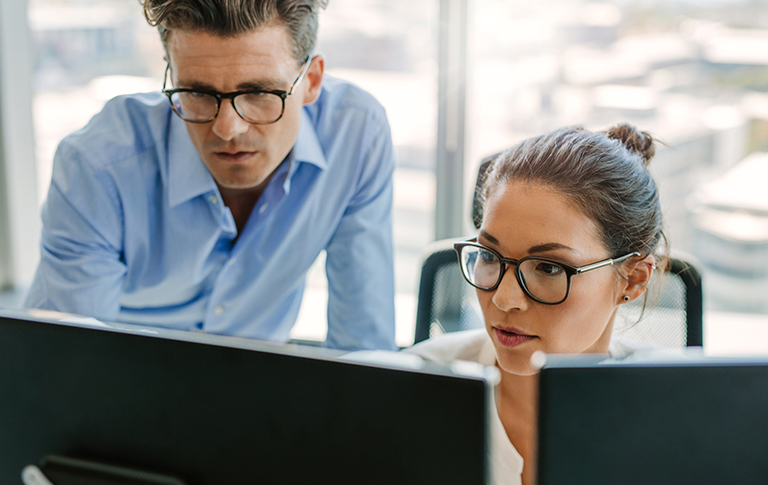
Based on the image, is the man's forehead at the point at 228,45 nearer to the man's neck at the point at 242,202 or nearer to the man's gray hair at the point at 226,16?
the man's gray hair at the point at 226,16

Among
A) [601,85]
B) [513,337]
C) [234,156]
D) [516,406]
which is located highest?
[601,85]

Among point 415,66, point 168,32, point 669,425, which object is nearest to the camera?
point 669,425

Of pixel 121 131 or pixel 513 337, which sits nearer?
pixel 513 337

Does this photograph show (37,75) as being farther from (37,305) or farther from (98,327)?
(98,327)

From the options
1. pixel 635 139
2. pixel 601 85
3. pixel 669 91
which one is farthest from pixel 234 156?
pixel 669 91

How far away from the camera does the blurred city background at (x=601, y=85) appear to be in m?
2.65

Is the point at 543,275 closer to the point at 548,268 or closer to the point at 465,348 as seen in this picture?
the point at 548,268

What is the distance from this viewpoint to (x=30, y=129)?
336 centimetres

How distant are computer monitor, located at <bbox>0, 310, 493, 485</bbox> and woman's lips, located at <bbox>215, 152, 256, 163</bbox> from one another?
77 centimetres

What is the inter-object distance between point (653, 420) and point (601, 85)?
2.49m

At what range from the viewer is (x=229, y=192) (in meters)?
1.58

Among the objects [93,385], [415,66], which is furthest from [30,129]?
[93,385]

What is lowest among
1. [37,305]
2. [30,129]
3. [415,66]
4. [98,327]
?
[37,305]

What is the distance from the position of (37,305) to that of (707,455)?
1.35 metres
